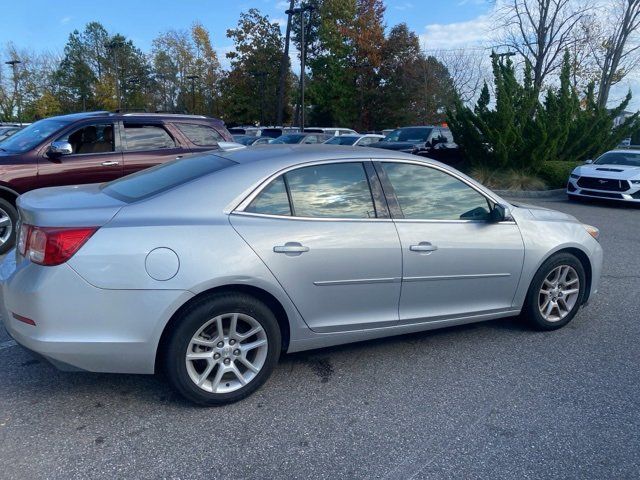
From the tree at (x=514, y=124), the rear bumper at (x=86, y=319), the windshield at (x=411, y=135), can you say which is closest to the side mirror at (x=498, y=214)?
the rear bumper at (x=86, y=319)

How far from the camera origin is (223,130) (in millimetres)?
8172

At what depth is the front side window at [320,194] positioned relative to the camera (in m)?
3.33

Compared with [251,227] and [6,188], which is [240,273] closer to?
[251,227]

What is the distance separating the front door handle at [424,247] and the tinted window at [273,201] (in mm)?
901

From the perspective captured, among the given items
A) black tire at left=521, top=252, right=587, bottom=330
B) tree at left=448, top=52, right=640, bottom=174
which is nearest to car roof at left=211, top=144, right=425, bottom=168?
black tire at left=521, top=252, right=587, bottom=330

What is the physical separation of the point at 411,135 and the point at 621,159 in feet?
20.1

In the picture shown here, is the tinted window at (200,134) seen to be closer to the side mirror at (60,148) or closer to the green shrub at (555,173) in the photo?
the side mirror at (60,148)

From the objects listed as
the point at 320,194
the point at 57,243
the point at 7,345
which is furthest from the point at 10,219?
the point at 320,194

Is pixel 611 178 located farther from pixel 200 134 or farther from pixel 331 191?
pixel 331 191

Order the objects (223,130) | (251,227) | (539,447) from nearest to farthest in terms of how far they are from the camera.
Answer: (539,447) < (251,227) < (223,130)

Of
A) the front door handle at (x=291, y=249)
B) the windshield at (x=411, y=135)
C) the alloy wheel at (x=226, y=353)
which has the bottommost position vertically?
the alloy wheel at (x=226, y=353)

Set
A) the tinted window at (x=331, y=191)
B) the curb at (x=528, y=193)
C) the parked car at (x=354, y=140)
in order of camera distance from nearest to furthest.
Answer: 1. the tinted window at (x=331, y=191)
2. the curb at (x=528, y=193)
3. the parked car at (x=354, y=140)

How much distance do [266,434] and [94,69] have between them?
210 feet

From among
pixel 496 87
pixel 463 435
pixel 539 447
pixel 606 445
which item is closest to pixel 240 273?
pixel 463 435
